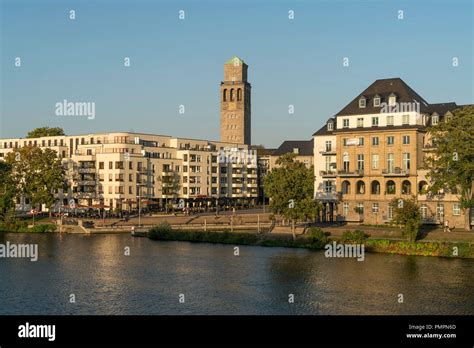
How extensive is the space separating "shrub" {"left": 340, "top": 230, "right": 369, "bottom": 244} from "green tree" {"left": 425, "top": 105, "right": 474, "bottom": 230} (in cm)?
1272

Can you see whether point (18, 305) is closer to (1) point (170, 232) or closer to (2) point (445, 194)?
(1) point (170, 232)

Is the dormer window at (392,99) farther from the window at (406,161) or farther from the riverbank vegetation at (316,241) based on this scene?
the riverbank vegetation at (316,241)

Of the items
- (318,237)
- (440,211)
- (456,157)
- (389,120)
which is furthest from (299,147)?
(456,157)

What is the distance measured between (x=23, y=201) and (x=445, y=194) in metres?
103

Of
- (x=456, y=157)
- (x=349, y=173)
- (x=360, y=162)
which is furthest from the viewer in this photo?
(x=360, y=162)

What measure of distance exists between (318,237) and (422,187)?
20.5 meters

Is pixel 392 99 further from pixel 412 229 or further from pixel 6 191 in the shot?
pixel 6 191

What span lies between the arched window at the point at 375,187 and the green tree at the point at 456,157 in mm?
12565

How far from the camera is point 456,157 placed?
86.8 metres

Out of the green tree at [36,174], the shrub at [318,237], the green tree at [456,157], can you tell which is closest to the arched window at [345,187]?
the shrub at [318,237]

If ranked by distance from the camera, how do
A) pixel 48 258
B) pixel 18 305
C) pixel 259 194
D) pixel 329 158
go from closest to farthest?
pixel 18 305
pixel 48 258
pixel 329 158
pixel 259 194

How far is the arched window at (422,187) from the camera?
94.5 m
